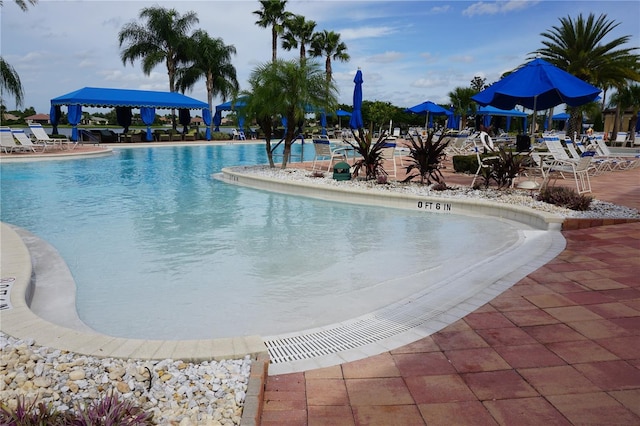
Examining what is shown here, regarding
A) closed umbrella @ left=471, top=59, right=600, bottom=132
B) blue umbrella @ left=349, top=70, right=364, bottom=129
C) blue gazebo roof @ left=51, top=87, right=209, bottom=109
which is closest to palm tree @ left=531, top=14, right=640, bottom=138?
blue umbrella @ left=349, top=70, right=364, bottom=129

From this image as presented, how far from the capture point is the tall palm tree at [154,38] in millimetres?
31094

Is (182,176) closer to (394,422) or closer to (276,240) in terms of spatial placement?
(276,240)

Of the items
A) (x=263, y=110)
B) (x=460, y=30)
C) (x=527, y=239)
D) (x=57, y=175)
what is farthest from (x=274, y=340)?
(x=460, y=30)

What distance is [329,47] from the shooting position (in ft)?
112

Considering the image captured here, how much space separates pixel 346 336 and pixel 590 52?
20696mm

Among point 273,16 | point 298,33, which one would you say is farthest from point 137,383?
point 298,33

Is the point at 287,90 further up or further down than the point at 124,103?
further down

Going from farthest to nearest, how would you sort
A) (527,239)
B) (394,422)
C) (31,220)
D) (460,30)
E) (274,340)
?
(460,30) < (31,220) < (527,239) < (274,340) < (394,422)

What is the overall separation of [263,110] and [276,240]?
19.4 ft

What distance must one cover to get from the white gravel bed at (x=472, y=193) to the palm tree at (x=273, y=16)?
73.4 ft

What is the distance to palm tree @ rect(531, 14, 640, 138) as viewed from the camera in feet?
60.3

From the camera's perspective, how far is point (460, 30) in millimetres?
15859

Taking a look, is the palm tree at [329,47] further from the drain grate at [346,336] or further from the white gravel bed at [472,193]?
the drain grate at [346,336]

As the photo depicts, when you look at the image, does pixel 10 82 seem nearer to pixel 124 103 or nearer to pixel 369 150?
pixel 124 103
